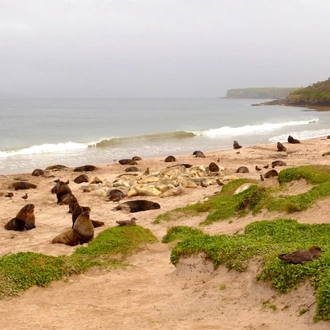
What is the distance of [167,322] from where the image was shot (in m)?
6.10

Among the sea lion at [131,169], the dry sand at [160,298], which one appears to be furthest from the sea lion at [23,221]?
the sea lion at [131,169]

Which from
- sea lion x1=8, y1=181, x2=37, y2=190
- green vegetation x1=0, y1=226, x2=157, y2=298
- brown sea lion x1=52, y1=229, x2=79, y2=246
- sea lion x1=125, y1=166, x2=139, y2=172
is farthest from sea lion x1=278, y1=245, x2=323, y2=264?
sea lion x1=125, y1=166, x2=139, y2=172

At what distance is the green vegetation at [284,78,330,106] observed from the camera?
108 meters

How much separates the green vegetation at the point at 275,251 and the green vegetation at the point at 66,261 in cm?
161

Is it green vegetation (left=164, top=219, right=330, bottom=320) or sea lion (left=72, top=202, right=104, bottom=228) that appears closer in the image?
green vegetation (left=164, top=219, right=330, bottom=320)

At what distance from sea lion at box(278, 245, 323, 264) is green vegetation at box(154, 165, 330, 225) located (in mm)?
3888

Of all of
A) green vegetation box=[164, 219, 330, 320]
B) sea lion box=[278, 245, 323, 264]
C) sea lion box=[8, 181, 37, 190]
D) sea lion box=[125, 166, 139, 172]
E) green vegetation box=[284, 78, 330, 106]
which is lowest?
sea lion box=[8, 181, 37, 190]

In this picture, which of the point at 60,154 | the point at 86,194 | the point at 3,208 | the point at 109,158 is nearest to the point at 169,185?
the point at 86,194

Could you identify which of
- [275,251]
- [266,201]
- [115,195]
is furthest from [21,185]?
[275,251]

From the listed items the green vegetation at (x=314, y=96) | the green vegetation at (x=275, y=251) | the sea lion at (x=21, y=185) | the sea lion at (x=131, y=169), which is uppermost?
the green vegetation at (x=314, y=96)

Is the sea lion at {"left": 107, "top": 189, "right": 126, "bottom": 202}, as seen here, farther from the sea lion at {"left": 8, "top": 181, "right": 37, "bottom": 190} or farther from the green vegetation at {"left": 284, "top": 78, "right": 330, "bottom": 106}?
the green vegetation at {"left": 284, "top": 78, "right": 330, "bottom": 106}

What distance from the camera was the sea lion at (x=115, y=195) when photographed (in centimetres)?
1560

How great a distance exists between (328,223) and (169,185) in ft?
27.9

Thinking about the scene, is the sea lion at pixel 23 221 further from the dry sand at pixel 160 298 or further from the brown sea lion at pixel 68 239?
the brown sea lion at pixel 68 239
